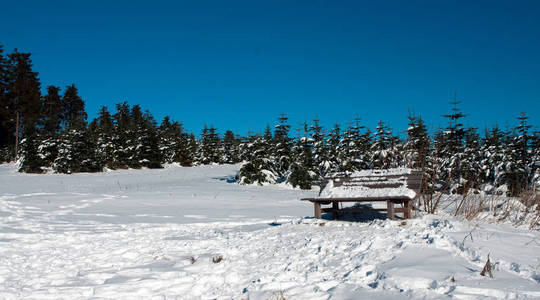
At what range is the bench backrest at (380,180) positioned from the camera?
8.02 metres

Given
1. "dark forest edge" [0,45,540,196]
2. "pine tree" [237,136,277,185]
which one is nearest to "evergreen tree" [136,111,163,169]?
"dark forest edge" [0,45,540,196]

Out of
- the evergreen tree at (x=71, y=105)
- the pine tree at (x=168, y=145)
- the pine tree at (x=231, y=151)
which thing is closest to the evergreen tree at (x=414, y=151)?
the pine tree at (x=168, y=145)

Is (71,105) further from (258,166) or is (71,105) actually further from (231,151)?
(258,166)

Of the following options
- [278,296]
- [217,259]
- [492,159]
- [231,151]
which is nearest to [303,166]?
[492,159]

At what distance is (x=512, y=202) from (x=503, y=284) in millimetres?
6461

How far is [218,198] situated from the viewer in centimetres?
1648

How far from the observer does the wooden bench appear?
7.73m

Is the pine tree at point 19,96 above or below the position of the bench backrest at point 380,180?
above

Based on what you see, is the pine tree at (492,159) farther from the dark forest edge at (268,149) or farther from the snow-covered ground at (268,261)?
the snow-covered ground at (268,261)

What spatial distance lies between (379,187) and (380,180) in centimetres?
21

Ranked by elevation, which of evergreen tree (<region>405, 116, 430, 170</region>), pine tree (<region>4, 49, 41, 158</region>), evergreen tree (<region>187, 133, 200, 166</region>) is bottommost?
evergreen tree (<region>405, 116, 430, 170</region>)

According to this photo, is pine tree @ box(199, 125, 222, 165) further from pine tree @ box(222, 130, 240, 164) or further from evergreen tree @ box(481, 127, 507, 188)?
evergreen tree @ box(481, 127, 507, 188)

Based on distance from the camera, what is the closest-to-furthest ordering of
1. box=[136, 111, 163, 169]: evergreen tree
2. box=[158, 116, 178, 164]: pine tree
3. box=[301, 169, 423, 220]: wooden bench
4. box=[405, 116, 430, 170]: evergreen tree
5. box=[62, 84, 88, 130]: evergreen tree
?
box=[301, 169, 423, 220]: wooden bench < box=[405, 116, 430, 170]: evergreen tree < box=[136, 111, 163, 169]: evergreen tree < box=[158, 116, 178, 164]: pine tree < box=[62, 84, 88, 130]: evergreen tree

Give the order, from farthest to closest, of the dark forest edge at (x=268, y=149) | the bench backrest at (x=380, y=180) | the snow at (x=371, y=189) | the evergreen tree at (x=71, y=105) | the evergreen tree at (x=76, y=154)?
the evergreen tree at (x=71, y=105), the evergreen tree at (x=76, y=154), the dark forest edge at (x=268, y=149), the bench backrest at (x=380, y=180), the snow at (x=371, y=189)
